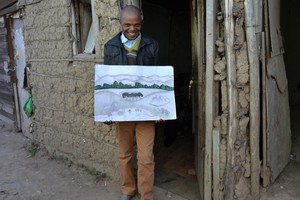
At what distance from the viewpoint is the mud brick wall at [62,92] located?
14.5 ft

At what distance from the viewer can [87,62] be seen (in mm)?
4395

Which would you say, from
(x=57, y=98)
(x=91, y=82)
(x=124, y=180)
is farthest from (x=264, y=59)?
(x=57, y=98)

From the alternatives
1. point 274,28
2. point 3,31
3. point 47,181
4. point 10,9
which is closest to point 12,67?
point 3,31

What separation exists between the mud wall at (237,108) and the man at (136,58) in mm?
632

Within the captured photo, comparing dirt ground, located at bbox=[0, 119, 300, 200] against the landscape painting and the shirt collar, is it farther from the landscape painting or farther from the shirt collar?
the shirt collar

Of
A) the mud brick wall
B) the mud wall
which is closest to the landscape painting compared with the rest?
the mud wall

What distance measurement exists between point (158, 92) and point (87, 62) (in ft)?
5.37

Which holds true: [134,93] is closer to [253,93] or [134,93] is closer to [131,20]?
[131,20]

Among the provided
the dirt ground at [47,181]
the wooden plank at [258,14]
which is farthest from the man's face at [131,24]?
the dirt ground at [47,181]

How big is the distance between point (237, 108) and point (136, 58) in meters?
1.04

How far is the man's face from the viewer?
2.99m

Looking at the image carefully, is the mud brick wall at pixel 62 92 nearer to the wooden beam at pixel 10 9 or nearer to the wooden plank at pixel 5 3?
the wooden beam at pixel 10 9

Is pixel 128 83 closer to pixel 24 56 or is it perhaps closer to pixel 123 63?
pixel 123 63

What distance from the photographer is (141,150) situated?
3.23 m
